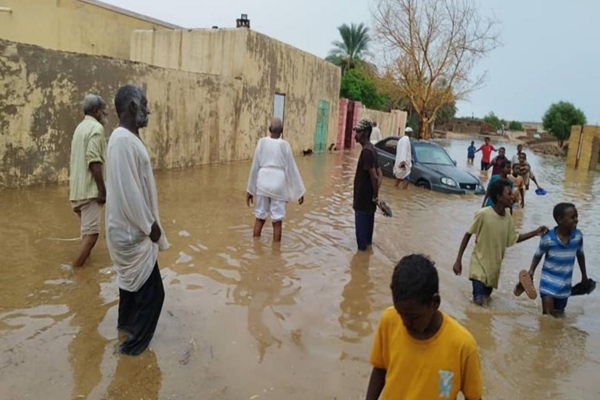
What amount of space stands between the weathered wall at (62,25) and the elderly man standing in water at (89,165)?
13.9 metres

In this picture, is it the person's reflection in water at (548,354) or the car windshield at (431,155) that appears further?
the car windshield at (431,155)


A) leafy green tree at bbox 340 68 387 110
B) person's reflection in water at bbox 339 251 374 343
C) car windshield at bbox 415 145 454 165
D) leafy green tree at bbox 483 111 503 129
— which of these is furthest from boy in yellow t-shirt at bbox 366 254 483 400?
leafy green tree at bbox 483 111 503 129

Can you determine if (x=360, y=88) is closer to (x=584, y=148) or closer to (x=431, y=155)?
Result: (x=584, y=148)

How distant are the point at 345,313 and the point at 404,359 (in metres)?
2.68

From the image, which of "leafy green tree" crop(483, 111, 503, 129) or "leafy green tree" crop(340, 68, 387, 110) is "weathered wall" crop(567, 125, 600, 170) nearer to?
"leafy green tree" crop(340, 68, 387, 110)

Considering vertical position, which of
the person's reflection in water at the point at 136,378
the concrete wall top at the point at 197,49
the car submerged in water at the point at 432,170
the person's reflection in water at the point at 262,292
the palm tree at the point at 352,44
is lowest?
the person's reflection in water at the point at 136,378

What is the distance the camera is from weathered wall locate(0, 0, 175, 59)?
16625 millimetres

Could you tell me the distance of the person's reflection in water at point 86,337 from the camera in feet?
10.5

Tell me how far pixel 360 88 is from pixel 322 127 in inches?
615

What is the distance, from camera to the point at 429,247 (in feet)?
25.1

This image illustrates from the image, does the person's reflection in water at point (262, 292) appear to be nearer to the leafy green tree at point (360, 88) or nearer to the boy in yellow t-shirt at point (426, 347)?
the boy in yellow t-shirt at point (426, 347)

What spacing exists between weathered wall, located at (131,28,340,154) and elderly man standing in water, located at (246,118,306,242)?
31.6ft

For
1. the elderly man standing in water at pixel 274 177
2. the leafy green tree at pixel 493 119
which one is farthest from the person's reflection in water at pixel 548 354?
the leafy green tree at pixel 493 119

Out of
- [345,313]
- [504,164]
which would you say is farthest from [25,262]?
[504,164]
